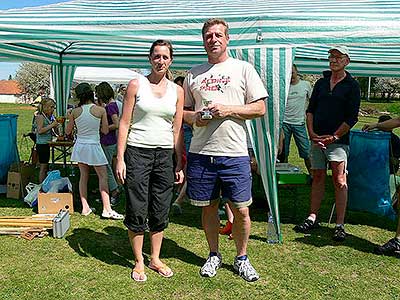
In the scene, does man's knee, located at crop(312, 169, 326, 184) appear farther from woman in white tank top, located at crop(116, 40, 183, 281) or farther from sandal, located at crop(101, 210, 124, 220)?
sandal, located at crop(101, 210, 124, 220)

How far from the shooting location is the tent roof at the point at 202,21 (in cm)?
367

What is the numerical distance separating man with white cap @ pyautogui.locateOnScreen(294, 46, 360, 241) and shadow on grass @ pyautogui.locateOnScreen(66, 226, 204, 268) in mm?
1473

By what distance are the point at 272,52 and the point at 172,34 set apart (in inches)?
35.7

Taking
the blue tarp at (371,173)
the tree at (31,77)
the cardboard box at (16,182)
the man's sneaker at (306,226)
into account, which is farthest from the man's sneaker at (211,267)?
the tree at (31,77)

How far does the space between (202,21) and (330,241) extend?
2299mm

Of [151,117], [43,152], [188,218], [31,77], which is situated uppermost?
[151,117]

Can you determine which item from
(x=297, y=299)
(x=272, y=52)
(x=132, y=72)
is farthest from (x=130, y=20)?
(x=132, y=72)

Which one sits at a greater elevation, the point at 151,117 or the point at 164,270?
the point at 151,117

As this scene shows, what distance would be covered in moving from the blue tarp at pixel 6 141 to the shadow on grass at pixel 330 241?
3.86 metres

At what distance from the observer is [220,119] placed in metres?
3.08

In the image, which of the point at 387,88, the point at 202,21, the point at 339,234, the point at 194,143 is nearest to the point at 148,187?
the point at 194,143

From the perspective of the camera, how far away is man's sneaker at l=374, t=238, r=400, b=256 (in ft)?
12.5

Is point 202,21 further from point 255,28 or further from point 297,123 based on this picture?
point 297,123

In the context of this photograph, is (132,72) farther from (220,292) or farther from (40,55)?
(220,292)
